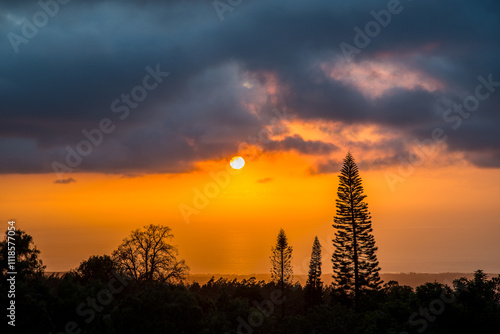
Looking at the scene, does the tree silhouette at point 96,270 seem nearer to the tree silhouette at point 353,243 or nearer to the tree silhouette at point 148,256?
the tree silhouette at point 148,256

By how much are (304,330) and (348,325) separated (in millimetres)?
2340

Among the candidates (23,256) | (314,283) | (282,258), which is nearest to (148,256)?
(23,256)

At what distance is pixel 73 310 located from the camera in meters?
23.7

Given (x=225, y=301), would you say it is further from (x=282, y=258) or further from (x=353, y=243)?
(x=282, y=258)

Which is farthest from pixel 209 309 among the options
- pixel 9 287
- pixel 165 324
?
pixel 9 287

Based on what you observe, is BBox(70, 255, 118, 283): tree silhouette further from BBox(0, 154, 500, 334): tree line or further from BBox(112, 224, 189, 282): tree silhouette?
BBox(112, 224, 189, 282): tree silhouette

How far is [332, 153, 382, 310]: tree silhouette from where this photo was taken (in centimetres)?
3556

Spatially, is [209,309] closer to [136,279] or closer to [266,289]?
[136,279]

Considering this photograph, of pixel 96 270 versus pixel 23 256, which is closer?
pixel 23 256

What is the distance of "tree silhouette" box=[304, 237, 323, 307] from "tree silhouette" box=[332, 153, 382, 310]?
13973 mm

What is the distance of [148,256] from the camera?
34.8m

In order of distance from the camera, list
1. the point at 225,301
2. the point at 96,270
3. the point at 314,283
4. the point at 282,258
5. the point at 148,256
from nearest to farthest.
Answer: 1. the point at 225,301
2. the point at 148,256
3. the point at 96,270
4. the point at 282,258
5. the point at 314,283

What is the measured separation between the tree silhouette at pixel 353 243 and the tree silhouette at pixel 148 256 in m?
12.6

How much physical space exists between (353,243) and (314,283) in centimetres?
1810
